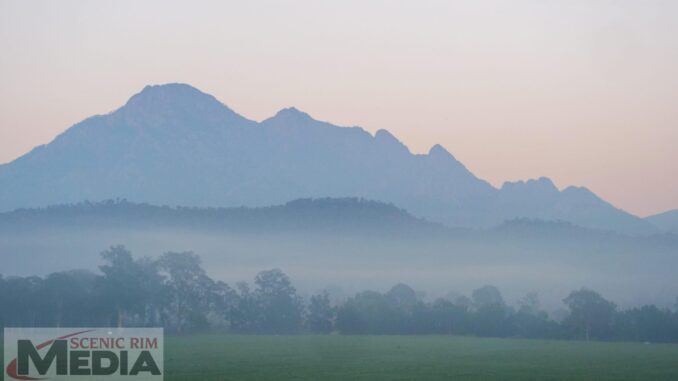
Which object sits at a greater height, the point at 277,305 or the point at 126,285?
the point at 126,285

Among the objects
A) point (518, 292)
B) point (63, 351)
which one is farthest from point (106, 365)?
point (518, 292)

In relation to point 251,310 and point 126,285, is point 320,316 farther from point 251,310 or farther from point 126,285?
point 126,285

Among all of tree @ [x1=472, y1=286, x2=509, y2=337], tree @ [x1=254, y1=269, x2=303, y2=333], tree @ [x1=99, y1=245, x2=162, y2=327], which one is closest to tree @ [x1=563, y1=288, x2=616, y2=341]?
tree @ [x1=472, y1=286, x2=509, y2=337]

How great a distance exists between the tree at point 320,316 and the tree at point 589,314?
27.8 m

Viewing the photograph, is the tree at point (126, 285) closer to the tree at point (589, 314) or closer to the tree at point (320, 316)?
the tree at point (320, 316)

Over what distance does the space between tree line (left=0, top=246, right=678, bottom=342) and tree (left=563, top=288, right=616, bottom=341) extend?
12 cm

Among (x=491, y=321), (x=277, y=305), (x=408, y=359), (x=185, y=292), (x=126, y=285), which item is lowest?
(x=408, y=359)

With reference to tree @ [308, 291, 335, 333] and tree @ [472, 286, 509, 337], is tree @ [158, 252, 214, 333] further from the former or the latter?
tree @ [472, 286, 509, 337]

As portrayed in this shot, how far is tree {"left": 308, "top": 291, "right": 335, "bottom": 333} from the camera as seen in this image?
376 feet

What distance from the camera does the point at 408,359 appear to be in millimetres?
71625

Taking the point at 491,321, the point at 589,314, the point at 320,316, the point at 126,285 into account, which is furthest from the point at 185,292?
the point at 589,314

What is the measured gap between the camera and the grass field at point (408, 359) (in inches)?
2285

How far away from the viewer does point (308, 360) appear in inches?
2709

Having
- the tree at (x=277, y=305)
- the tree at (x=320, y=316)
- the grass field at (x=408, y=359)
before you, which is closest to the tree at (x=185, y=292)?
the tree at (x=277, y=305)
